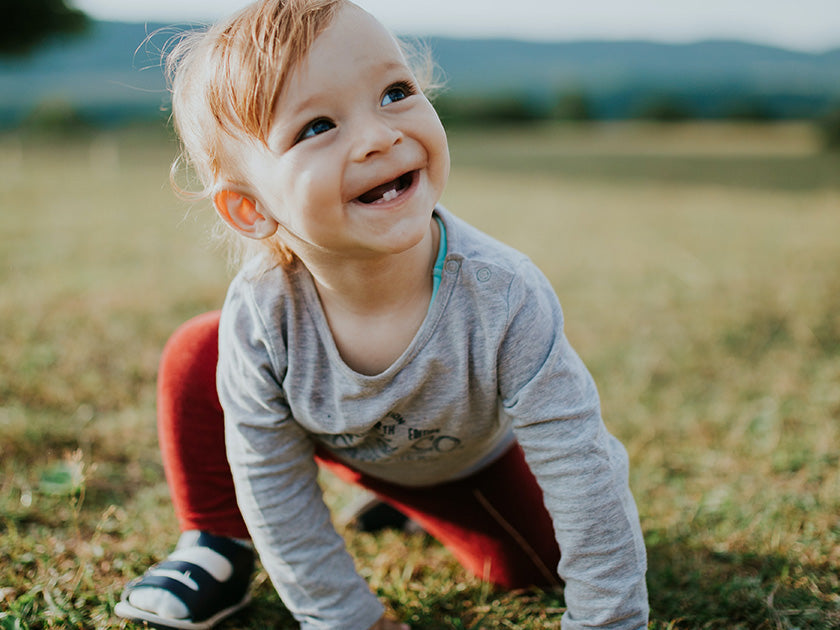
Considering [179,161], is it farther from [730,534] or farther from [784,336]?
[784,336]

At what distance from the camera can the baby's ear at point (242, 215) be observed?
1256mm

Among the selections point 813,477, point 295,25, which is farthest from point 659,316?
point 295,25

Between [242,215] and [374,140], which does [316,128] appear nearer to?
[374,140]

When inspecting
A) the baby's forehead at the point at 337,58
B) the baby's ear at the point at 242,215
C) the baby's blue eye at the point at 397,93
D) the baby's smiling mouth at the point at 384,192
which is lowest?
the baby's ear at the point at 242,215

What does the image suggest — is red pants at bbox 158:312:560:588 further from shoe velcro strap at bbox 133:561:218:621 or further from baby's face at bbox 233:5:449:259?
baby's face at bbox 233:5:449:259

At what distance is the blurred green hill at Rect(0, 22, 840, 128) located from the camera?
14.8 metres

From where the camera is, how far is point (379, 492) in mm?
1646

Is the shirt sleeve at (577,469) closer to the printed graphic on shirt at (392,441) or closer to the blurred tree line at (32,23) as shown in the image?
the printed graphic on shirt at (392,441)

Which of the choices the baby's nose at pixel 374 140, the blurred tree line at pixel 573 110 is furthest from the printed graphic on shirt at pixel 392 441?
the blurred tree line at pixel 573 110

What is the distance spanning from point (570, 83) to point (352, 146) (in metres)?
18.3

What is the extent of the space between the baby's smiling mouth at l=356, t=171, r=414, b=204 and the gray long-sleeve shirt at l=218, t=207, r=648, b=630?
163 mm

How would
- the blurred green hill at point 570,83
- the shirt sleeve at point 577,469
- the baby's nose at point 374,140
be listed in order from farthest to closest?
the blurred green hill at point 570,83 → the shirt sleeve at point 577,469 → the baby's nose at point 374,140

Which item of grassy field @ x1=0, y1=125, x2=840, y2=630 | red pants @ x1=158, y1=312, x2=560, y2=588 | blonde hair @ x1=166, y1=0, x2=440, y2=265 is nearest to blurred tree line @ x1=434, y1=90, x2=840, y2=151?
grassy field @ x1=0, y1=125, x2=840, y2=630

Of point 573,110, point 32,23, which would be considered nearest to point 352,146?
point 573,110
